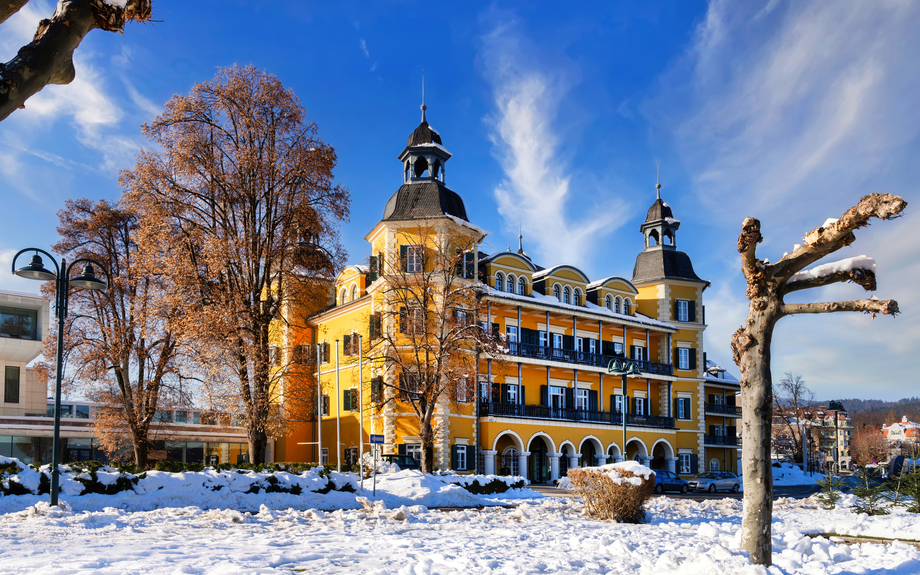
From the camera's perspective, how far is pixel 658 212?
5044 cm

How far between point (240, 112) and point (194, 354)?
826 centimetres

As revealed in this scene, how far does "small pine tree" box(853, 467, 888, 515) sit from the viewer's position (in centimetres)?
1570

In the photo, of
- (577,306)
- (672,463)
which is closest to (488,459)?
(577,306)

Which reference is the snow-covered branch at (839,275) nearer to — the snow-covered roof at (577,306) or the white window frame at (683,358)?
the snow-covered roof at (577,306)

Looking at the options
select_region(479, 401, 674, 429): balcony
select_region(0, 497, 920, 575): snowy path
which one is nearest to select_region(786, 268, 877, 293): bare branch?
select_region(0, 497, 920, 575): snowy path

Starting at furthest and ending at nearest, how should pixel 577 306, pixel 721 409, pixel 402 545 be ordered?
1. pixel 721 409
2. pixel 577 306
3. pixel 402 545

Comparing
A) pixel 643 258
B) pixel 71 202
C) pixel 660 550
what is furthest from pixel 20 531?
pixel 643 258

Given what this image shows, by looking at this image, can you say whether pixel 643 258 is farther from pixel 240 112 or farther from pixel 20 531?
pixel 20 531

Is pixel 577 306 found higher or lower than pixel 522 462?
higher

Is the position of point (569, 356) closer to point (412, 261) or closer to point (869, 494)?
point (412, 261)

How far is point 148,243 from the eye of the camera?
23500 millimetres

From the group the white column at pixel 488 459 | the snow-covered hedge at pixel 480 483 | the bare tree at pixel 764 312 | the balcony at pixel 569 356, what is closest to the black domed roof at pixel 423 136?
the balcony at pixel 569 356

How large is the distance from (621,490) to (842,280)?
8.15m

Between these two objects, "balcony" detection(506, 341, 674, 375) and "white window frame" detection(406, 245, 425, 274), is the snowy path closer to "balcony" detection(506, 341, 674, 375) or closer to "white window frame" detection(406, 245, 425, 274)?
"white window frame" detection(406, 245, 425, 274)
